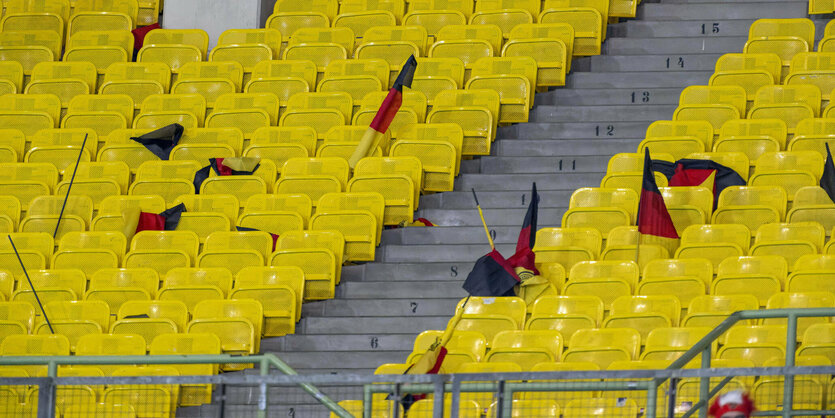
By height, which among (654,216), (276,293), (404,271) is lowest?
(276,293)

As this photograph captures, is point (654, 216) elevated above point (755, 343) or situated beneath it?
elevated above

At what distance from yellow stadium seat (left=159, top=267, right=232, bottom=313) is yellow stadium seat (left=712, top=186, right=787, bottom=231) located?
→ 12.1 feet

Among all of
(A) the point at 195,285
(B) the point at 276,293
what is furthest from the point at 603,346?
(A) the point at 195,285

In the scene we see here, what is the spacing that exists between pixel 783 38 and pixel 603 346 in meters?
4.17

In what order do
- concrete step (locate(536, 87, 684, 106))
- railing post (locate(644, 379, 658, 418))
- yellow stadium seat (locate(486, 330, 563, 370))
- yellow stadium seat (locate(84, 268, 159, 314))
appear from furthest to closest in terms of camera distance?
concrete step (locate(536, 87, 684, 106)) → yellow stadium seat (locate(84, 268, 159, 314)) → yellow stadium seat (locate(486, 330, 563, 370)) → railing post (locate(644, 379, 658, 418))

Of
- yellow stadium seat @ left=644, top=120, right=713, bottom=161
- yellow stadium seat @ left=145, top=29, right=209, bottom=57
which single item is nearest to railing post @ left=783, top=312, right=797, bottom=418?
yellow stadium seat @ left=644, top=120, right=713, bottom=161

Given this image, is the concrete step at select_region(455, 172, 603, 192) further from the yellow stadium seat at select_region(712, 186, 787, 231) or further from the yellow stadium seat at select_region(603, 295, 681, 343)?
the yellow stadium seat at select_region(603, 295, 681, 343)

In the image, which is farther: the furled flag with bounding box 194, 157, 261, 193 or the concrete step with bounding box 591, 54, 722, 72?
the concrete step with bounding box 591, 54, 722, 72

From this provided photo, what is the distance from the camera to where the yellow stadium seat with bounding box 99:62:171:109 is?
13180mm

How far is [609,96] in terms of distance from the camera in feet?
40.2

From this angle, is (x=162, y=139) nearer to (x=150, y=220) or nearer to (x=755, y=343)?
(x=150, y=220)

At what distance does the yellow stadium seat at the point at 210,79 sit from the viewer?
1296 cm

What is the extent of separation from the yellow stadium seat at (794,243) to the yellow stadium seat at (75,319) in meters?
4.72

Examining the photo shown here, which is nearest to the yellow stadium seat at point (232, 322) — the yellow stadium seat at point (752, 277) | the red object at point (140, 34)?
the yellow stadium seat at point (752, 277)
